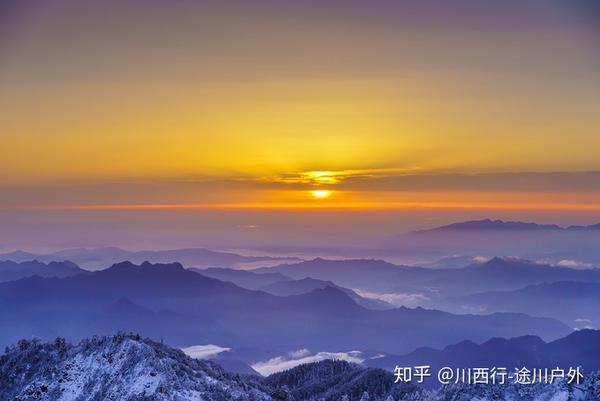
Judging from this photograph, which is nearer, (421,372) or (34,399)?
(421,372)

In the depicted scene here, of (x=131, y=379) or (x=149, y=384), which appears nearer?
(x=149, y=384)

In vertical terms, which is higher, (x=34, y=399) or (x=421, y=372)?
(x=421, y=372)

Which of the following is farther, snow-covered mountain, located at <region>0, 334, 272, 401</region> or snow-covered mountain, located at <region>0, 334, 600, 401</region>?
snow-covered mountain, located at <region>0, 334, 272, 401</region>

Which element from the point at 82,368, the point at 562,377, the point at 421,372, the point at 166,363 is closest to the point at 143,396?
the point at 166,363

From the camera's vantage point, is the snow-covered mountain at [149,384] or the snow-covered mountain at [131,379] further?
the snow-covered mountain at [131,379]

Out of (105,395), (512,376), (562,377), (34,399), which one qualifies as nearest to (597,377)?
(562,377)

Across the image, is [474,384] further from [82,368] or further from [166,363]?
[82,368]

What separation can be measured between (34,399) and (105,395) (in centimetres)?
2044

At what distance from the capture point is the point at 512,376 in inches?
7756

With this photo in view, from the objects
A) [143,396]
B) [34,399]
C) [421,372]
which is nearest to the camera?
[421,372]

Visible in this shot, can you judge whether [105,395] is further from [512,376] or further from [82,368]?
[512,376]

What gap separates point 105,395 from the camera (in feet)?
609

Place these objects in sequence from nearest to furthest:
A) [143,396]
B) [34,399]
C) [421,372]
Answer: [421,372]
[143,396]
[34,399]

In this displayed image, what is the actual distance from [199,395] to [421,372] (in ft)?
175
